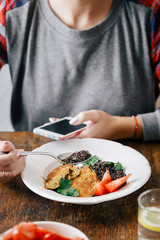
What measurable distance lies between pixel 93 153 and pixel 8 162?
385 mm

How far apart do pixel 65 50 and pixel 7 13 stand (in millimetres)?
345

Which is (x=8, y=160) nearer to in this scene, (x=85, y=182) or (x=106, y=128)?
(x=85, y=182)

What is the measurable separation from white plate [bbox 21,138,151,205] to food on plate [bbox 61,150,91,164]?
0.12 ft

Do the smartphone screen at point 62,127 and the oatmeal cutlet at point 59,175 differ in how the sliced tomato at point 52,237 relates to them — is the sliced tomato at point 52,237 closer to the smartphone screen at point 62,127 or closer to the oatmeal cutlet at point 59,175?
the oatmeal cutlet at point 59,175

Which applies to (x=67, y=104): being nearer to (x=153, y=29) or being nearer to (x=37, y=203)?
(x=153, y=29)

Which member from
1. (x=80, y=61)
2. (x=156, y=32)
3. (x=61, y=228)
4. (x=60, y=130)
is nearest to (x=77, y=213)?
(x=61, y=228)

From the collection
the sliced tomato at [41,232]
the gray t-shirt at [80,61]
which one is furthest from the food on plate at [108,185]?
the gray t-shirt at [80,61]

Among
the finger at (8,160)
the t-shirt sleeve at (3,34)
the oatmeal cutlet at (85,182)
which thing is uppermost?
the t-shirt sleeve at (3,34)

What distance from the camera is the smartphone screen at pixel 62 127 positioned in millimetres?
1263

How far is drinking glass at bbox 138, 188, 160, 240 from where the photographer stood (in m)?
0.64

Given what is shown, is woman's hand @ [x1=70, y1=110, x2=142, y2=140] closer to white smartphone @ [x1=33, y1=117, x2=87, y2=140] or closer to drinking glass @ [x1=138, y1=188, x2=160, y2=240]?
white smartphone @ [x1=33, y1=117, x2=87, y2=140]

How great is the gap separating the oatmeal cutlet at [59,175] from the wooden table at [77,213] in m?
0.05

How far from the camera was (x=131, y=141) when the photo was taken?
1322 mm

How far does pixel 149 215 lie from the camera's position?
0.65m
